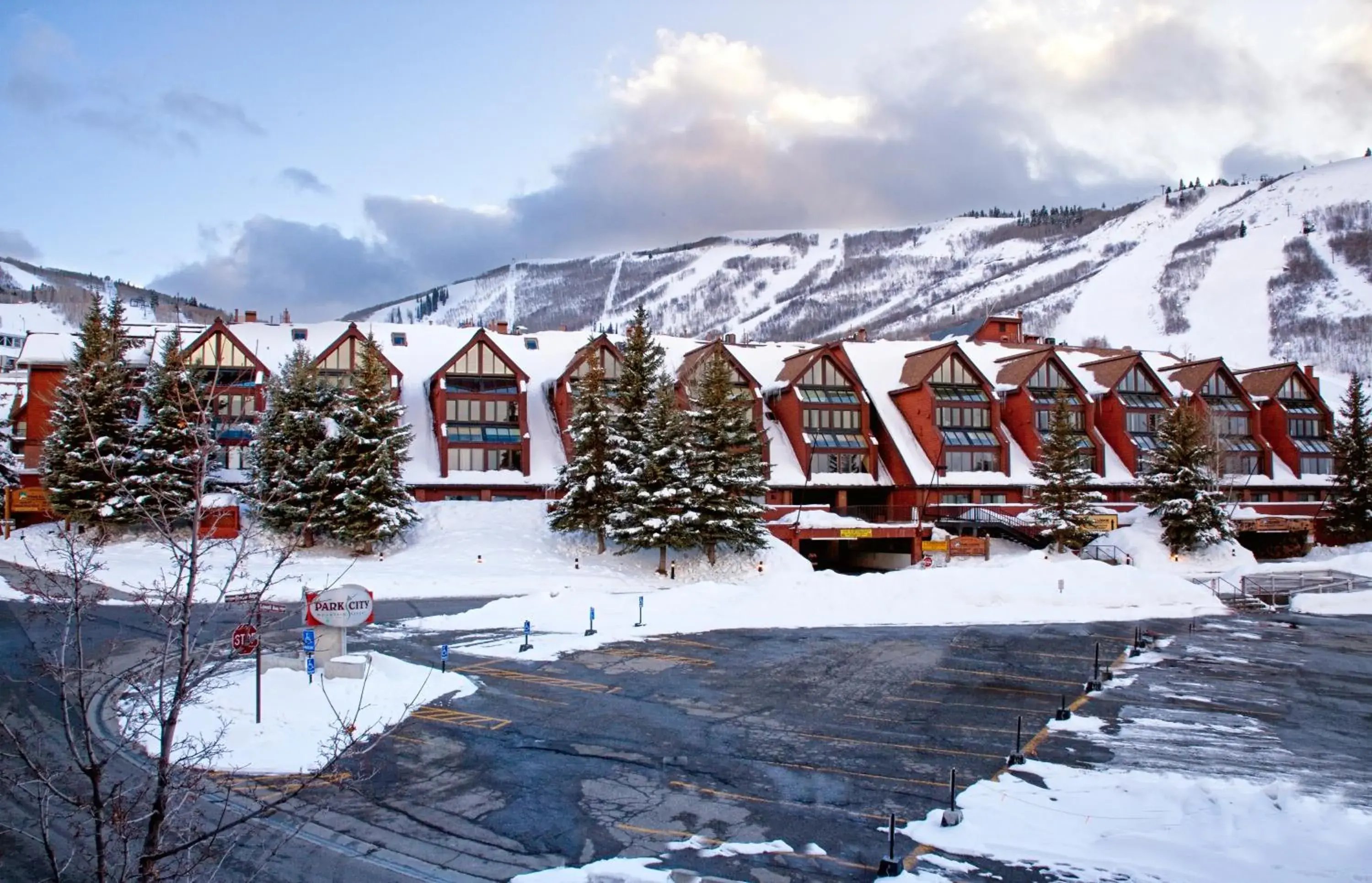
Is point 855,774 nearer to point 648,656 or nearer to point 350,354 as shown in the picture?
point 648,656

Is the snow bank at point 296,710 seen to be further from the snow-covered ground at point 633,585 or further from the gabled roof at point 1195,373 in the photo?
the gabled roof at point 1195,373

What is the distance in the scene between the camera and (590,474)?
4619 centimetres

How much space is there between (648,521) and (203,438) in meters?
36.4

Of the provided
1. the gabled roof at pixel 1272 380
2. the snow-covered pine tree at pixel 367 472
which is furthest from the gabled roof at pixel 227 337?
the gabled roof at pixel 1272 380

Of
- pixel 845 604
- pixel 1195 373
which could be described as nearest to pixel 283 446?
pixel 845 604

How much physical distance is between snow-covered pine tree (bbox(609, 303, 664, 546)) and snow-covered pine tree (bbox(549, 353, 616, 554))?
48 centimetres

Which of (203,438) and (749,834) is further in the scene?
(749,834)

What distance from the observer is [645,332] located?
162ft

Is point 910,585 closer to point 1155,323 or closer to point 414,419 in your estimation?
point 414,419

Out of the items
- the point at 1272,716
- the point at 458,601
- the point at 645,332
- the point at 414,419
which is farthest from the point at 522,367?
the point at 1272,716

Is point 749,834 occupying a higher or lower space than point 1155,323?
lower

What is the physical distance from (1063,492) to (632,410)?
2597 centimetres

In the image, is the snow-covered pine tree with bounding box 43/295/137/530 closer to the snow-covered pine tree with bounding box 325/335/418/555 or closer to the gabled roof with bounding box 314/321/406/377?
the snow-covered pine tree with bounding box 325/335/418/555

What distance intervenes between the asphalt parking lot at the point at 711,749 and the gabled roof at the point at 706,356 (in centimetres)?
3197
